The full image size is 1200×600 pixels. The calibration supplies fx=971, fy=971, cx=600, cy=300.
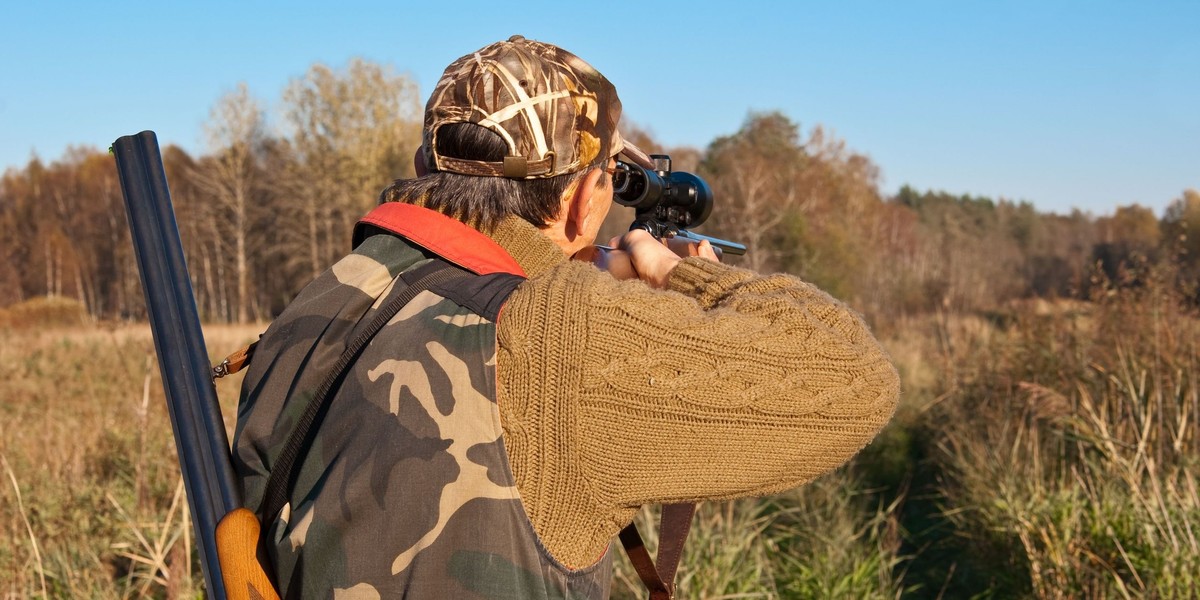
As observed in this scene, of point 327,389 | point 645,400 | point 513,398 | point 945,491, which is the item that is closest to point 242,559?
point 327,389

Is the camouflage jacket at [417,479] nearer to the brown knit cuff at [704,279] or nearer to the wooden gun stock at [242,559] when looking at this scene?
the wooden gun stock at [242,559]

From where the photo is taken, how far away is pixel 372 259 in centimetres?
159

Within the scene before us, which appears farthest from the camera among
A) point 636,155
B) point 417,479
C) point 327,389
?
point 636,155

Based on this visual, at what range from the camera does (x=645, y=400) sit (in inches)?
54.3

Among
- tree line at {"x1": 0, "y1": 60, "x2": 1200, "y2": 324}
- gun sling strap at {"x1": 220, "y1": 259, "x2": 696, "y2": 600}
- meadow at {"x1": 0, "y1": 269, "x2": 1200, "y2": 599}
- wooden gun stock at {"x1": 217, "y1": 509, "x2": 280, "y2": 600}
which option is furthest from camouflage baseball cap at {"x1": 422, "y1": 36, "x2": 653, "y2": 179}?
tree line at {"x1": 0, "y1": 60, "x2": 1200, "y2": 324}

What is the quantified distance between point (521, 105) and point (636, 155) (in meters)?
0.58

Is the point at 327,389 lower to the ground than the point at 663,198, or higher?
lower

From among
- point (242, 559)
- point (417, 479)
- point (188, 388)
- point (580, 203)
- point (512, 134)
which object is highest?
point (512, 134)

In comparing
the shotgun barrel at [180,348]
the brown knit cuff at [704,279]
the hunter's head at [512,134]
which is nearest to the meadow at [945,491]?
the shotgun barrel at [180,348]

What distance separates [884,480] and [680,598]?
5.23 meters

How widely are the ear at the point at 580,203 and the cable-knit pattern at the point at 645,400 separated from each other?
0.30m

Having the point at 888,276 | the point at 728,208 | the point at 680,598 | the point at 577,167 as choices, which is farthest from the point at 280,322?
the point at 888,276

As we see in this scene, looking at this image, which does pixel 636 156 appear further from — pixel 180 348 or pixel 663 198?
pixel 180 348

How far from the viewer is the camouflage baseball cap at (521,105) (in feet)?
5.25
